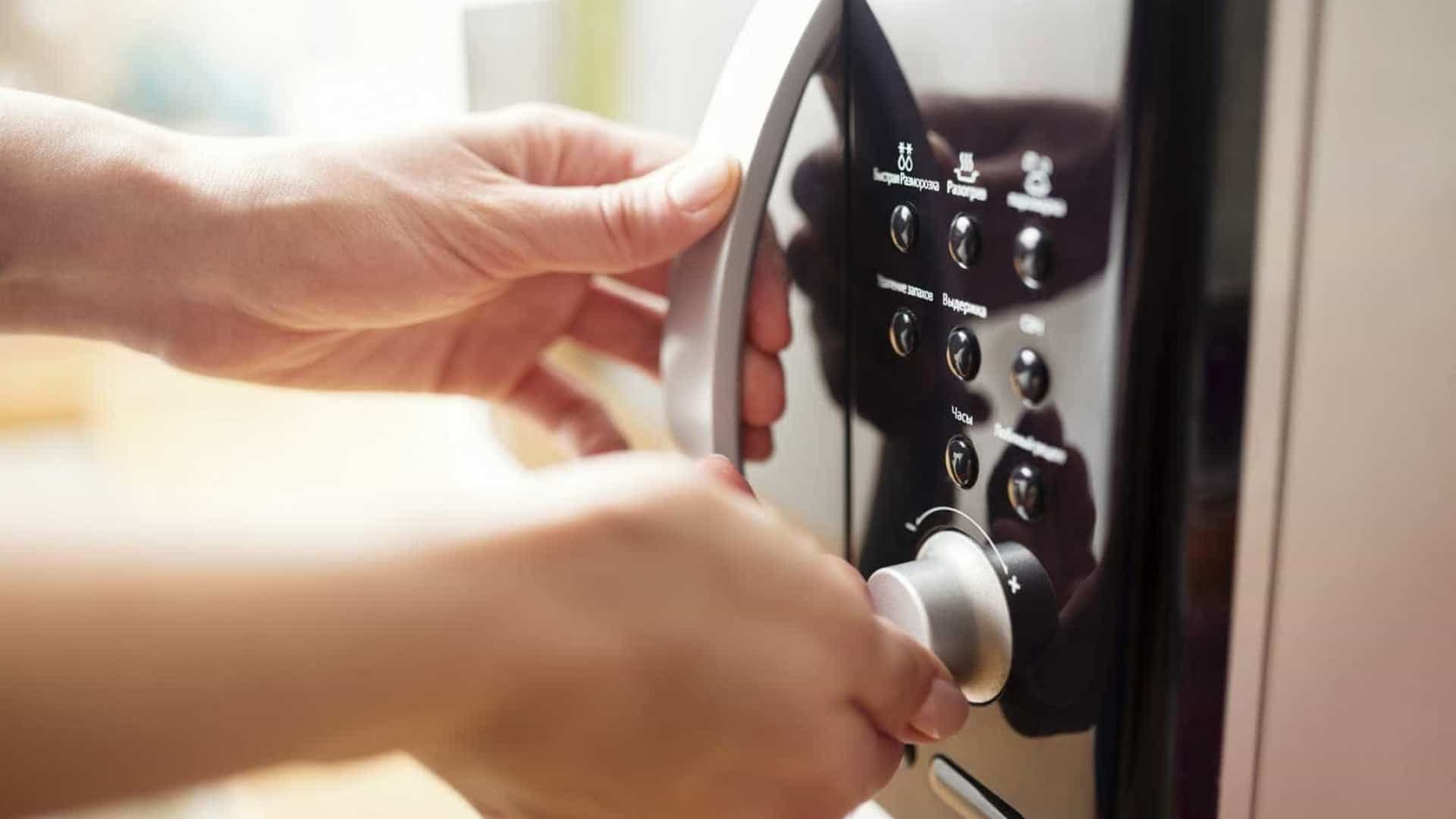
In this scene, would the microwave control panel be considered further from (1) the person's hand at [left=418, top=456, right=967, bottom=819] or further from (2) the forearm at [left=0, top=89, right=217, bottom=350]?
(2) the forearm at [left=0, top=89, right=217, bottom=350]

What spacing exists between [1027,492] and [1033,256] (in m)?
0.07

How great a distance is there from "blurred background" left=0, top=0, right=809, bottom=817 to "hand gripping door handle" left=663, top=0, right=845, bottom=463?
22mm

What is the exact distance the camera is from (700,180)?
43 cm

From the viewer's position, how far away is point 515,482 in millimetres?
275

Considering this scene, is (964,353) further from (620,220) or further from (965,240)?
(620,220)

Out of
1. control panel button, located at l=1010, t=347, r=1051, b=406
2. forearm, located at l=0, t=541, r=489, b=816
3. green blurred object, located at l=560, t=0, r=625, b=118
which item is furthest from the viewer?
green blurred object, located at l=560, t=0, r=625, b=118

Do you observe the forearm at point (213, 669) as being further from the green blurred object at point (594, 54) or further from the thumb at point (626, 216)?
the green blurred object at point (594, 54)

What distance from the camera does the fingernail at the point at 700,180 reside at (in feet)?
1.40

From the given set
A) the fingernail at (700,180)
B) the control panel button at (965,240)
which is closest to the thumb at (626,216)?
the fingernail at (700,180)

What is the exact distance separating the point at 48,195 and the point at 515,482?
0.37m

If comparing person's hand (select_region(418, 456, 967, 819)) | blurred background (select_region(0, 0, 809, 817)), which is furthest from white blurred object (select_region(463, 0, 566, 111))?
person's hand (select_region(418, 456, 967, 819))

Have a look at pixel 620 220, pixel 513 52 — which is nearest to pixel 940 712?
pixel 620 220

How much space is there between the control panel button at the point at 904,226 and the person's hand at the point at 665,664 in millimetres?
112

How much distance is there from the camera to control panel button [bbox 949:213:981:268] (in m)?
0.33
